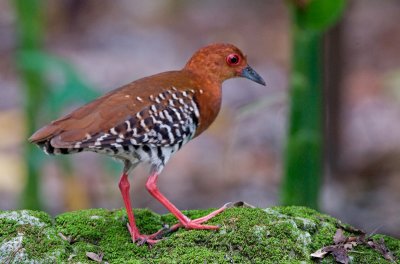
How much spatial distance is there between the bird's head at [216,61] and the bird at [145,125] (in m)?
0.01

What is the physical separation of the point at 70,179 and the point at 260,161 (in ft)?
15.1

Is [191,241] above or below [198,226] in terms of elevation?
below

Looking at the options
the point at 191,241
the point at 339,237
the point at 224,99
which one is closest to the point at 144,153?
the point at 191,241

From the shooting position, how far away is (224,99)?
54.3 feet

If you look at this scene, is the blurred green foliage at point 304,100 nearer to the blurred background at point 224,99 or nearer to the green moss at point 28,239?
the blurred background at point 224,99

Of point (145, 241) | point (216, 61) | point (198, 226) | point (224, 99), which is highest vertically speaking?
point (224, 99)

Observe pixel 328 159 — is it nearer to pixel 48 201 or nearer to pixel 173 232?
pixel 48 201

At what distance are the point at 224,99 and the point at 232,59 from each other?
9068 millimetres

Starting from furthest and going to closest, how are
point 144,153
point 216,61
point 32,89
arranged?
point 32,89
point 216,61
point 144,153

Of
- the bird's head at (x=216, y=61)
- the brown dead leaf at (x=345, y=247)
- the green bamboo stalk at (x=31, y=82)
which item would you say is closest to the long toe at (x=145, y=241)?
the brown dead leaf at (x=345, y=247)

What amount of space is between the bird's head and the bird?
14mm

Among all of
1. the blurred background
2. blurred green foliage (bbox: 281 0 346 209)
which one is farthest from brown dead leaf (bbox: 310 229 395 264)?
the blurred background

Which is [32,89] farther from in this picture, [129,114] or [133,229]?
[133,229]

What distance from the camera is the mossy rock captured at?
6074mm
